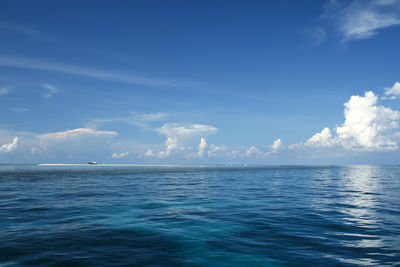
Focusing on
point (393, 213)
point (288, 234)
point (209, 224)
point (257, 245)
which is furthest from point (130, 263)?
point (393, 213)

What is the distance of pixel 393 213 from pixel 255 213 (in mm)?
10992

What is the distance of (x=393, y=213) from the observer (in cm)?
2020

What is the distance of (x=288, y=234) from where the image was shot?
14.2m

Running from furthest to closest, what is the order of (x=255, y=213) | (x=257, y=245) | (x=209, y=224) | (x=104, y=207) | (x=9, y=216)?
(x=104, y=207)
(x=255, y=213)
(x=9, y=216)
(x=209, y=224)
(x=257, y=245)

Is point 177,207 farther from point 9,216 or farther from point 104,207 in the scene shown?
point 9,216

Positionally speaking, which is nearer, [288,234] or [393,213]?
[288,234]

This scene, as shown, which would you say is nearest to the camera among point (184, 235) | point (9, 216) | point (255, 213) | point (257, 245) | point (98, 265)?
point (98, 265)

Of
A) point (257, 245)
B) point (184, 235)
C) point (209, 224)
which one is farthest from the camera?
point (209, 224)

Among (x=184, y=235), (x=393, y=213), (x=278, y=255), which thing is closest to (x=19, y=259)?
(x=184, y=235)

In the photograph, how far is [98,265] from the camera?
9.87 metres

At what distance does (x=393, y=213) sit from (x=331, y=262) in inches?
560

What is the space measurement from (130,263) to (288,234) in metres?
8.74

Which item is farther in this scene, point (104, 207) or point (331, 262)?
point (104, 207)

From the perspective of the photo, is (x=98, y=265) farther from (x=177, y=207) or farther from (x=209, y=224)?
(x=177, y=207)
